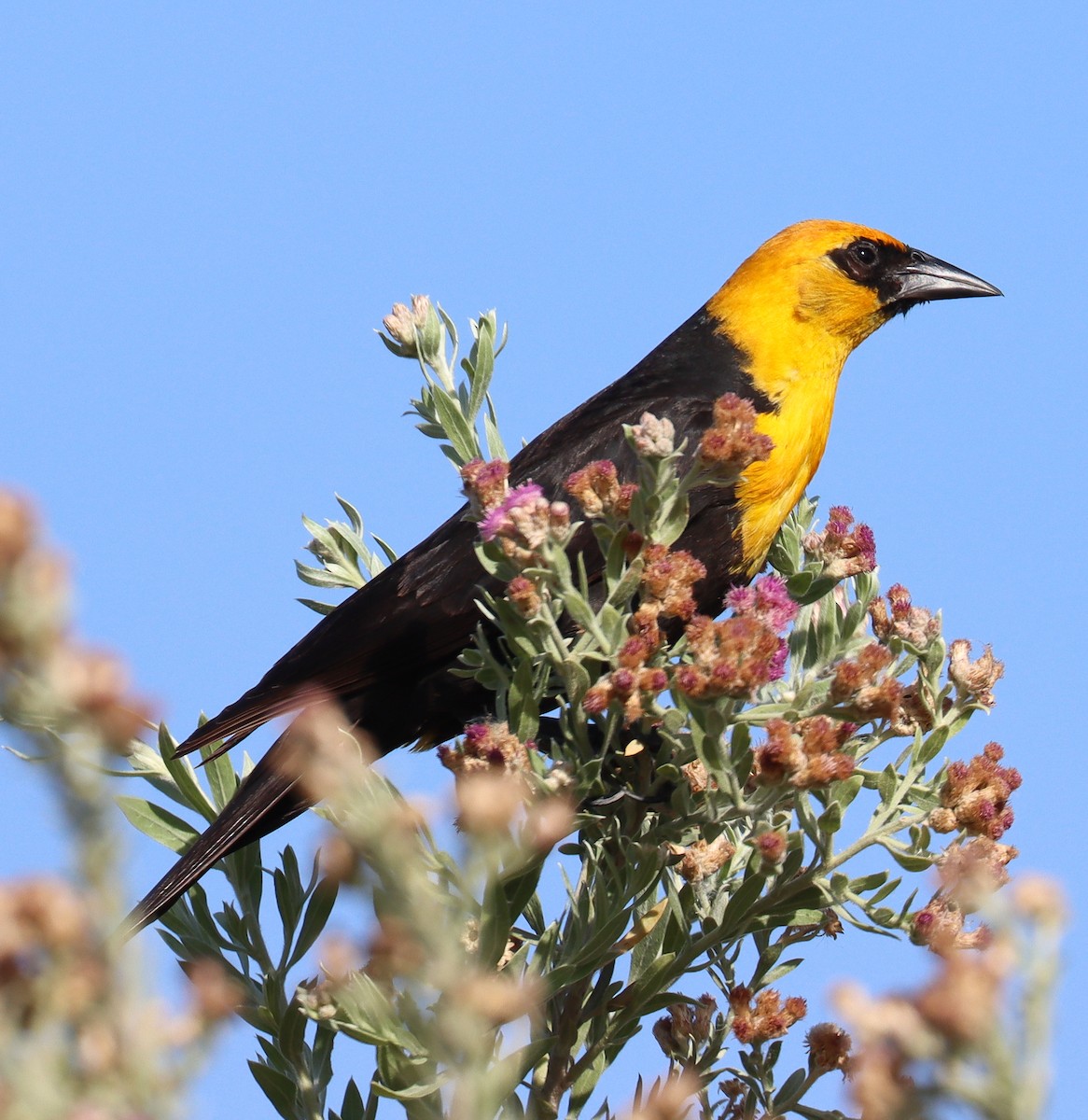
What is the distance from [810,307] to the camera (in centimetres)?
454

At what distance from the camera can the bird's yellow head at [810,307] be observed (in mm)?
4113

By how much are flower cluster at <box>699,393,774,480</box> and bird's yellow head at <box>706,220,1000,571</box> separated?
1.68 meters

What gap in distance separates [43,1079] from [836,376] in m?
3.85

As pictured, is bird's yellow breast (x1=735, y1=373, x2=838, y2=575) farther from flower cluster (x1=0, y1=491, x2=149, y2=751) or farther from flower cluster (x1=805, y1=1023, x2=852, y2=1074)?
flower cluster (x1=0, y1=491, x2=149, y2=751)

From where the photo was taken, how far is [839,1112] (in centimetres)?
243

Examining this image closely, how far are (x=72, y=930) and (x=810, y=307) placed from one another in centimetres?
394

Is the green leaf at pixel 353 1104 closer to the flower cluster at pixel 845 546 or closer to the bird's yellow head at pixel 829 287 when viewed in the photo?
the flower cluster at pixel 845 546

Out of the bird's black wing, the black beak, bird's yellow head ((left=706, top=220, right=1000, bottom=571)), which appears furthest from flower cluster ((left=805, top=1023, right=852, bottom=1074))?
the black beak

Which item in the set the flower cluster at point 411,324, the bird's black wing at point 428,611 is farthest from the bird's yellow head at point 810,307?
the flower cluster at point 411,324

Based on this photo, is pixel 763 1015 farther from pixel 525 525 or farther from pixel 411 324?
pixel 411 324

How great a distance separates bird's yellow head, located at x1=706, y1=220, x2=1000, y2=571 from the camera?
4.11m

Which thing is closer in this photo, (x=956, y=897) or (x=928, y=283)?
(x=956, y=897)

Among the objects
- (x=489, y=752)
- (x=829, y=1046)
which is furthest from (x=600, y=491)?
(x=829, y=1046)

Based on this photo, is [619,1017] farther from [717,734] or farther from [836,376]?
[836,376]
